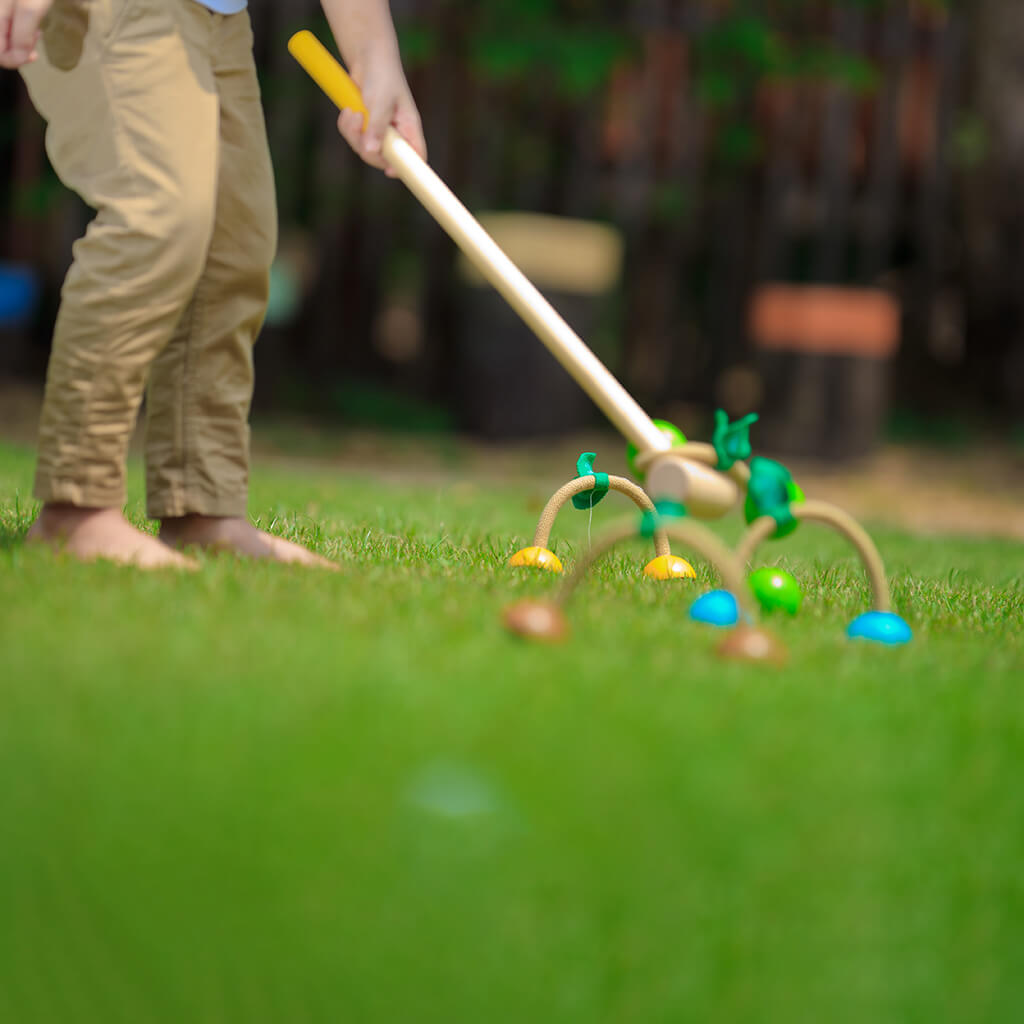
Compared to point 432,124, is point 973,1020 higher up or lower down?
lower down

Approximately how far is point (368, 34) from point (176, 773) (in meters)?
1.51

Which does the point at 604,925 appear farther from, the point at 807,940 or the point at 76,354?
the point at 76,354

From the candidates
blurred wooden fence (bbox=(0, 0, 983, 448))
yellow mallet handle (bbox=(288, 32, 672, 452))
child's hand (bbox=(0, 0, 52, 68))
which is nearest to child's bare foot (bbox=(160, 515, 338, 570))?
yellow mallet handle (bbox=(288, 32, 672, 452))

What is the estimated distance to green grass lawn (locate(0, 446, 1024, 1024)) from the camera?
1.19 m

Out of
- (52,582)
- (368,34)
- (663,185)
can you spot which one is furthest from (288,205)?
(52,582)

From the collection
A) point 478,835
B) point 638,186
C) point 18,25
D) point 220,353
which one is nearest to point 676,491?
point 478,835

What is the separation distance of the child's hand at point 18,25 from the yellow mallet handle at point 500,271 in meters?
0.52

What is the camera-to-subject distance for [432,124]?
722cm

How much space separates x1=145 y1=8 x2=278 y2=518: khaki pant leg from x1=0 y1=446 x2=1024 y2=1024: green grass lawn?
0.79 metres

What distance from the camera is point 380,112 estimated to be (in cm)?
228

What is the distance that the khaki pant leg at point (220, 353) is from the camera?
7.83 feet

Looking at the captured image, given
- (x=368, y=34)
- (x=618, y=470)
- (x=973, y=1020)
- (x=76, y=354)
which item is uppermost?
(x=368, y=34)

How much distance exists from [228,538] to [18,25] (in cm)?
90

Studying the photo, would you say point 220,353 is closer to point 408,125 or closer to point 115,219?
point 115,219
